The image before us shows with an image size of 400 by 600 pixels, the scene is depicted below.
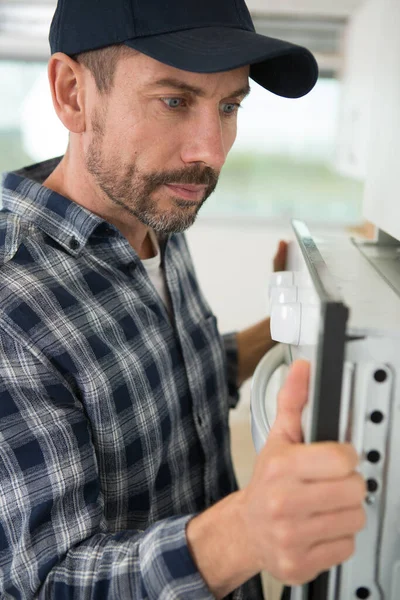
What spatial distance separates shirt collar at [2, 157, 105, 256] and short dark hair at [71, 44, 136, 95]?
0.16 m

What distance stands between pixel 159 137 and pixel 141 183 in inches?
2.7

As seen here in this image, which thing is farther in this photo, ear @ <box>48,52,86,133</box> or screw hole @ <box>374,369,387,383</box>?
ear @ <box>48,52,86,133</box>

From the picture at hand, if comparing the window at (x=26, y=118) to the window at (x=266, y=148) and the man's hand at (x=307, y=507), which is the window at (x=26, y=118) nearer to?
the window at (x=266, y=148)

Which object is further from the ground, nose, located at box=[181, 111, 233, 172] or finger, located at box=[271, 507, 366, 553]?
nose, located at box=[181, 111, 233, 172]

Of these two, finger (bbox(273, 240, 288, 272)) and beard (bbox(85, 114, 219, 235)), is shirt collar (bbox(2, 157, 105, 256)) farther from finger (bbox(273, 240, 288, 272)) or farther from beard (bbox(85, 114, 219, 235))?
finger (bbox(273, 240, 288, 272))

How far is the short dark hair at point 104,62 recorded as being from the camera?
80 centimetres

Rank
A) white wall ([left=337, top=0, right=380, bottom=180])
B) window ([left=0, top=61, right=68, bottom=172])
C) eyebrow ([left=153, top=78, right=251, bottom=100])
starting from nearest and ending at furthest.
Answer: eyebrow ([left=153, top=78, right=251, bottom=100]), white wall ([left=337, top=0, right=380, bottom=180]), window ([left=0, top=61, right=68, bottom=172])

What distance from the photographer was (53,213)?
854mm

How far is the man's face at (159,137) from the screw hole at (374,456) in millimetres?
461

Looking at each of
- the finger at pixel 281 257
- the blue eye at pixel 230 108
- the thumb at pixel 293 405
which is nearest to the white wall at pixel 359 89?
the finger at pixel 281 257

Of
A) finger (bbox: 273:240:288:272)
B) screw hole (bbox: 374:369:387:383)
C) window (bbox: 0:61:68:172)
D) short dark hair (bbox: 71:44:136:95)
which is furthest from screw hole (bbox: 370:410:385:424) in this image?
window (bbox: 0:61:68:172)

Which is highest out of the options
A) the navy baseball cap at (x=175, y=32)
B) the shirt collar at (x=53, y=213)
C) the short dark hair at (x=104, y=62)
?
the navy baseball cap at (x=175, y=32)

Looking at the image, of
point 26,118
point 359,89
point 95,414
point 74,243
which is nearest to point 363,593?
point 95,414

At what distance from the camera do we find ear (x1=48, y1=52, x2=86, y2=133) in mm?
858
